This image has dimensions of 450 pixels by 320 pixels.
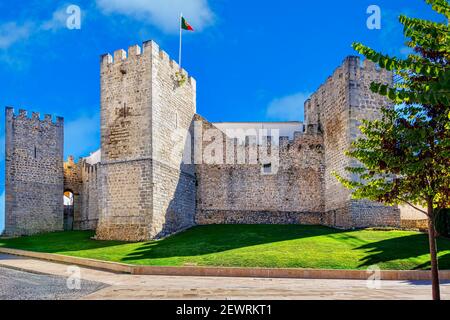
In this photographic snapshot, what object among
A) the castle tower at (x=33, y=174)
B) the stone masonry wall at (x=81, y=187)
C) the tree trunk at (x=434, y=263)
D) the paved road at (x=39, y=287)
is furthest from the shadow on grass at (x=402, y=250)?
the castle tower at (x=33, y=174)

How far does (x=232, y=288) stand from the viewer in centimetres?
1207

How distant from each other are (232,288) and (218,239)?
937cm

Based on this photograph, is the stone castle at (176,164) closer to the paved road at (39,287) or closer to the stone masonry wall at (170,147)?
the stone masonry wall at (170,147)

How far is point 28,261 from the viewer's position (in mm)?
17891

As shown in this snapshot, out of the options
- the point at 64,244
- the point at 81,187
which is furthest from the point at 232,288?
the point at 81,187

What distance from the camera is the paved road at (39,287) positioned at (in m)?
10.0

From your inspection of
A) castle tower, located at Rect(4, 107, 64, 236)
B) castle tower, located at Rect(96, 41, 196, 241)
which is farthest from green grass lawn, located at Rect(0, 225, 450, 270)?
castle tower, located at Rect(4, 107, 64, 236)

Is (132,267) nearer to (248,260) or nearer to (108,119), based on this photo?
(248,260)

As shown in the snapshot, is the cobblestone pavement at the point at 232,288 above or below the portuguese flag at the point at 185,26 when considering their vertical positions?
below

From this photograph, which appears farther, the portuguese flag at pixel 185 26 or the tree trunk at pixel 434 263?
the portuguese flag at pixel 185 26

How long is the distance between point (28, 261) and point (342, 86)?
17.3 m

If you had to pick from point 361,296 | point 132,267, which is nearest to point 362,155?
point 361,296

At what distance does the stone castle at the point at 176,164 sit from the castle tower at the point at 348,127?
5 cm

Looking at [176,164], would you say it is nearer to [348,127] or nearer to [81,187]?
[348,127]
